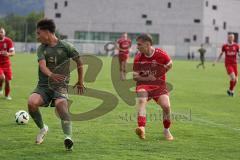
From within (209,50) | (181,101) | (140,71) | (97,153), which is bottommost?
(209,50)

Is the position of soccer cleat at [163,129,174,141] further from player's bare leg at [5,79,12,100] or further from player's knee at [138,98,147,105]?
player's bare leg at [5,79,12,100]

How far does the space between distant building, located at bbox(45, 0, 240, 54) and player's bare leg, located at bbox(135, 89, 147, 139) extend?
2815 inches

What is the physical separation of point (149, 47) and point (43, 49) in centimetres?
204

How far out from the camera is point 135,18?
85188 mm

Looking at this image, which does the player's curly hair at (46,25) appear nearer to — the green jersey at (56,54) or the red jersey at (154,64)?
the green jersey at (56,54)

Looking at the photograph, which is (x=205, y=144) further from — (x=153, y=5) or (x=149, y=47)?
(x=153, y=5)

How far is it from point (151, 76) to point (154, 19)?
76.0 m

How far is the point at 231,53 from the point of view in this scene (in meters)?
19.3

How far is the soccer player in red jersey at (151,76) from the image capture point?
9125 millimetres

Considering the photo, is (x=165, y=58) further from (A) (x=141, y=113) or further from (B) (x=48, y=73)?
(B) (x=48, y=73)

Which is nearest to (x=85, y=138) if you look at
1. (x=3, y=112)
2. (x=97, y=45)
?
(x=3, y=112)

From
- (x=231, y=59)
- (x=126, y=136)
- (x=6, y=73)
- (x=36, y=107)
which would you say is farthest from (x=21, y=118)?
(x=231, y=59)

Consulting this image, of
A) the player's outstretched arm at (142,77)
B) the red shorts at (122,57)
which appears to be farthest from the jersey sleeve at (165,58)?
the red shorts at (122,57)

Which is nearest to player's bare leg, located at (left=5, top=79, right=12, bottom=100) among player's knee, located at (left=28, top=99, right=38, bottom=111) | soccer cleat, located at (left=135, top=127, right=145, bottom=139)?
soccer cleat, located at (left=135, top=127, right=145, bottom=139)
